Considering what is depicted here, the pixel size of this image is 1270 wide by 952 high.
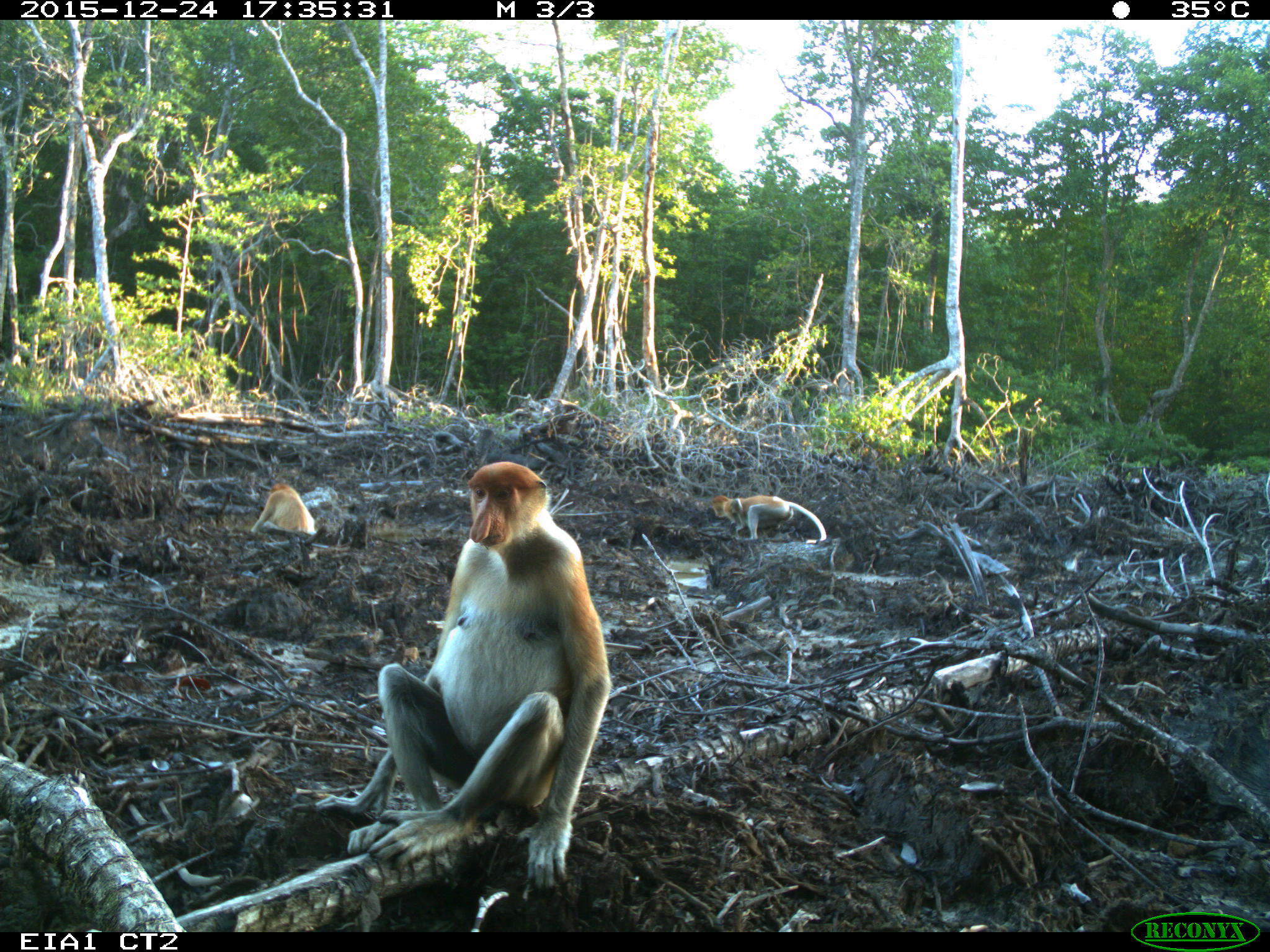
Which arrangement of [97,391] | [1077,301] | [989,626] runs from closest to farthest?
[989,626] < [97,391] < [1077,301]

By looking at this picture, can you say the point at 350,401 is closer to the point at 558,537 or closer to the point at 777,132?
the point at 558,537

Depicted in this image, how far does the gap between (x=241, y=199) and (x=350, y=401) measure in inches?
407

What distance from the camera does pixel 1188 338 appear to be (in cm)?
2734

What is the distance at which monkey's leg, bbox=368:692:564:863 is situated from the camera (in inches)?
126

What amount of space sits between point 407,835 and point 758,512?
30.2ft

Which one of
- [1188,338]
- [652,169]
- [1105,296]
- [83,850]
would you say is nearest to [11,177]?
[652,169]

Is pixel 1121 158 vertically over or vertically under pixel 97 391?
over

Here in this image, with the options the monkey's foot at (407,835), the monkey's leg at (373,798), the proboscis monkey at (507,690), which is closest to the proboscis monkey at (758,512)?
the proboscis monkey at (507,690)

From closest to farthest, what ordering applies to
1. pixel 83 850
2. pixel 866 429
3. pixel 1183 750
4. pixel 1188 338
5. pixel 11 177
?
1. pixel 83 850
2. pixel 1183 750
3. pixel 866 429
4. pixel 11 177
5. pixel 1188 338

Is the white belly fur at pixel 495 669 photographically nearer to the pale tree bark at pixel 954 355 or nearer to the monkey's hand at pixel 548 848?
the monkey's hand at pixel 548 848

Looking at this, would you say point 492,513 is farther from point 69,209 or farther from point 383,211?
point 69,209

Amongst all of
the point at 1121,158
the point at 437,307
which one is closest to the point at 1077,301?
the point at 1121,158

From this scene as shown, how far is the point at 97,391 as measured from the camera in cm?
1412
